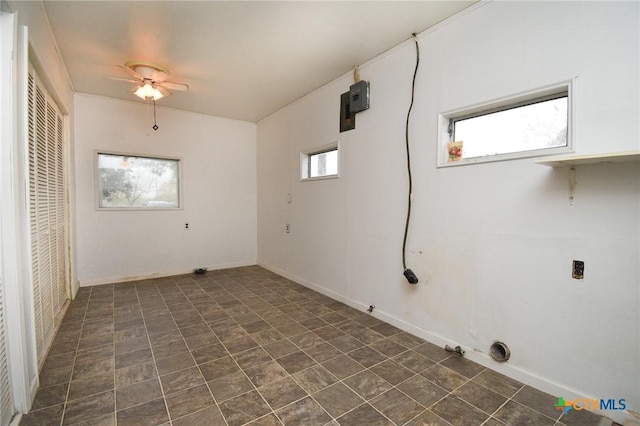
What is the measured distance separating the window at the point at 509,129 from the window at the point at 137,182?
446cm

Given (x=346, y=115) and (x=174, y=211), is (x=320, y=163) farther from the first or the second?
(x=174, y=211)

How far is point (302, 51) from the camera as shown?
2.96 metres

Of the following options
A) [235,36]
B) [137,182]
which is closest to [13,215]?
[235,36]

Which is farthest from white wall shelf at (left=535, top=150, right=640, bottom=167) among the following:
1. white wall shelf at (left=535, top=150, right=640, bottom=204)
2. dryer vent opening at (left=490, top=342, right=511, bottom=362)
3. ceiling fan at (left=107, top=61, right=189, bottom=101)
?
ceiling fan at (left=107, top=61, right=189, bottom=101)

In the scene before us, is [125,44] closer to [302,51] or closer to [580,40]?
[302,51]

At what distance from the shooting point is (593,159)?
4.97 ft

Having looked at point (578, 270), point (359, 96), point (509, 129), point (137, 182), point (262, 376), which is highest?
point (359, 96)

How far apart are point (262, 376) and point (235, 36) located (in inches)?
118

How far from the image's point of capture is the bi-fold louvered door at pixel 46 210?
6.99 ft

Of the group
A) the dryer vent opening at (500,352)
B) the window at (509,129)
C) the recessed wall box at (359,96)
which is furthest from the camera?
the recessed wall box at (359,96)

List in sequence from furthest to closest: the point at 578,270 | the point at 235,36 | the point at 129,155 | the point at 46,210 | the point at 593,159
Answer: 1. the point at 129,155
2. the point at 235,36
3. the point at 46,210
4. the point at 578,270
5. the point at 593,159

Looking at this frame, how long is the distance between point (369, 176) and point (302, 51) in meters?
1.51

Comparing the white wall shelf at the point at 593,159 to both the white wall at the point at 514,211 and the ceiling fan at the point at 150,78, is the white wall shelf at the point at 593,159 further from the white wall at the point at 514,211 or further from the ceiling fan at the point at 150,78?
the ceiling fan at the point at 150,78

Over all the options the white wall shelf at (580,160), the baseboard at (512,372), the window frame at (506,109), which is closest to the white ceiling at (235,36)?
the window frame at (506,109)
